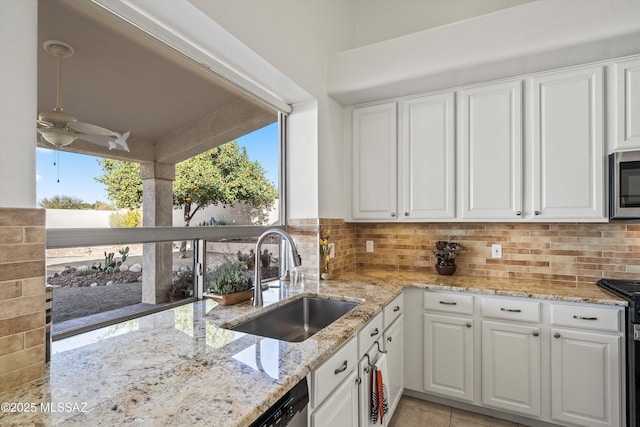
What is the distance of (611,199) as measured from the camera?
80.0 inches

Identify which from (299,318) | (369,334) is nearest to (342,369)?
(369,334)

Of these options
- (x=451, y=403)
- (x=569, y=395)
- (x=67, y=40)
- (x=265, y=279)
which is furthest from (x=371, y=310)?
(x=67, y=40)

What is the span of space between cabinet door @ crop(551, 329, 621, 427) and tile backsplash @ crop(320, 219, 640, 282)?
617 millimetres

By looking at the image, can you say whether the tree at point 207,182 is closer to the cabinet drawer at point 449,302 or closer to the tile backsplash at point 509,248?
the tile backsplash at point 509,248

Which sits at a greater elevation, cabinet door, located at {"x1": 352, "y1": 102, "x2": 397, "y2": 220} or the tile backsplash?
cabinet door, located at {"x1": 352, "y1": 102, "x2": 397, "y2": 220}

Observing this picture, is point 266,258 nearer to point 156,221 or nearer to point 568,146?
point 156,221

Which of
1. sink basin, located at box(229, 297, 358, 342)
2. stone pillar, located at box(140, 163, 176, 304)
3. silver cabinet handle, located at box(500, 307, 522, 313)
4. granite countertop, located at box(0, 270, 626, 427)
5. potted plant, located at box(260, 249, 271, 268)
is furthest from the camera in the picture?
potted plant, located at box(260, 249, 271, 268)

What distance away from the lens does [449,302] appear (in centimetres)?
232

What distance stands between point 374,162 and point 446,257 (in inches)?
40.2

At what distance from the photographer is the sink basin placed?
5.76 feet

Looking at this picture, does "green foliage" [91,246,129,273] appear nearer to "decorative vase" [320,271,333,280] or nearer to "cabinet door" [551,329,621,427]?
"decorative vase" [320,271,333,280]

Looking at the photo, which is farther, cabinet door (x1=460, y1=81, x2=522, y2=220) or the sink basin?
cabinet door (x1=460, y1=81, x2=522, y2=220)

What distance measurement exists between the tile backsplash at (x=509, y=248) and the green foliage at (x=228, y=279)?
85cm

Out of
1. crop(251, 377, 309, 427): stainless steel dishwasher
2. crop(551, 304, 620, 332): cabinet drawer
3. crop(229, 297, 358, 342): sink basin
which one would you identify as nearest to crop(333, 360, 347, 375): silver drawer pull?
crop(251, 377, 309, 427): stainless steel dishwasher
